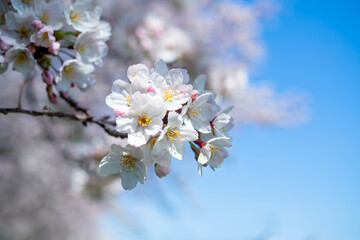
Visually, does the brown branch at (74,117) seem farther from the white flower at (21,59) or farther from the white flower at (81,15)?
the white flower at (81,15)

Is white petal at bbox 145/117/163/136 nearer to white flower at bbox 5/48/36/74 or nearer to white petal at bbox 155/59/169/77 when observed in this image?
white petal at bbox 155/59/169/77

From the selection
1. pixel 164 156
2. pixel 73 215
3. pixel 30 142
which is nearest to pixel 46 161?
pixel 30 142

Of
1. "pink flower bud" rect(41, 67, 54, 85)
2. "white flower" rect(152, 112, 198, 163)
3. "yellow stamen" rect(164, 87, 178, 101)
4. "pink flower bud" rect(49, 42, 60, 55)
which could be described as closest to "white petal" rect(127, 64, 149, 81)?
"yellow stamen" rect(164, 87, 178, 101)

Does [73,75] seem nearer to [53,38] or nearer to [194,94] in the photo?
[53,38]

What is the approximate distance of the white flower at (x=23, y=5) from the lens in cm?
136

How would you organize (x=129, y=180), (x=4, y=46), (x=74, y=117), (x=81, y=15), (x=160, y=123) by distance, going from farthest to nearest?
1. (x=81, y=15)
2. (x=74, y=117)
3. (x=4, y=46)
4. (x=129, y=180)
5. (x=160, y=123)

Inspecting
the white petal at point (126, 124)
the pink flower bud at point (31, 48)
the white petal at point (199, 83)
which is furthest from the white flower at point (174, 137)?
the pink flower bud at point (31, 48)

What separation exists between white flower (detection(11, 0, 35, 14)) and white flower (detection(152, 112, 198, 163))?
2.89 feet

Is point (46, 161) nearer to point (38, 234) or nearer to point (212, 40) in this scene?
point (38, 234)

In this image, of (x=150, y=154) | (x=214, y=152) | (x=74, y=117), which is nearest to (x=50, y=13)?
(x=74, y=117)

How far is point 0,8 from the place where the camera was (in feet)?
4.59

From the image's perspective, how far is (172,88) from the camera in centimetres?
119

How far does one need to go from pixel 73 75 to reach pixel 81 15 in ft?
1.03

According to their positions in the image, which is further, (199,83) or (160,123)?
(199,83)
